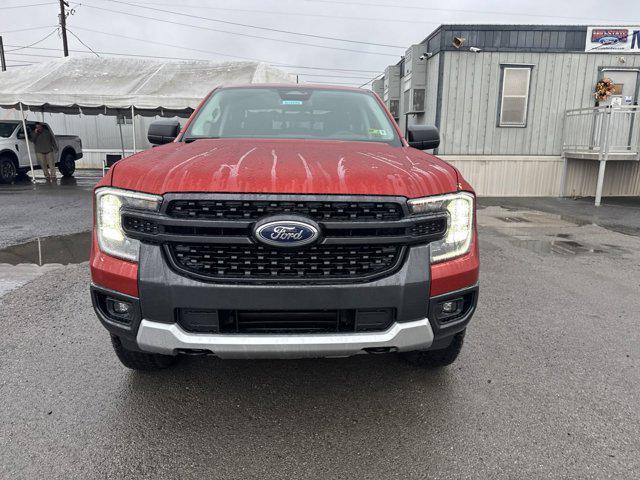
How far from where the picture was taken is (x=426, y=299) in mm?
2082

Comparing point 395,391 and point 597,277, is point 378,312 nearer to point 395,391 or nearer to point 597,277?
point 395,391

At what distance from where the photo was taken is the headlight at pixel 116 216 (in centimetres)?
206

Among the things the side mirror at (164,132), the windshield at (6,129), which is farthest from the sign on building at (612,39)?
the windshield at (6,129)

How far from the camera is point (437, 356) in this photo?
2.75 m

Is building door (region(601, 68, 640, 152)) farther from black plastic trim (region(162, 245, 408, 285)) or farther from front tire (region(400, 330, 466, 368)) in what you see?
black plastic trim (region(162, 245, 408, 285))

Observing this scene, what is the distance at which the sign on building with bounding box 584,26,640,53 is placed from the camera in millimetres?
11727

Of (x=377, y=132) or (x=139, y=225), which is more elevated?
(x=377, y=132)

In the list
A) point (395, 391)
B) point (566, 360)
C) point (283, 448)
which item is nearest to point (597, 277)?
point (566, 360)

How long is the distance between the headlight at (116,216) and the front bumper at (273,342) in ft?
1.12

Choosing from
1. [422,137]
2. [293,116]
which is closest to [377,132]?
[422,137]

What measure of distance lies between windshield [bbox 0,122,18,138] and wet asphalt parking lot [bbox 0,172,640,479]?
12.5m

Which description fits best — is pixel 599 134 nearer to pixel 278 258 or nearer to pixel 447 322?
pixel 447 322

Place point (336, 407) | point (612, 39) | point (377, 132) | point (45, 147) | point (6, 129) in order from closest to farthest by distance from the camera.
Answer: point (336, 407), point (377, 132), point (612, 39), point (6, 129), point (45, 147)

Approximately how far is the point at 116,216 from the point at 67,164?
17.1 metres
